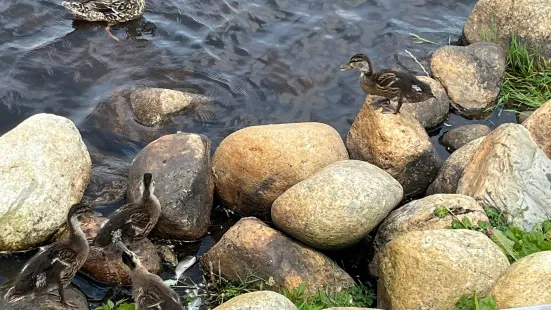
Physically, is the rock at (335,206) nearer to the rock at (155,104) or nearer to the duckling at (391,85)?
the duckling at (391,85)

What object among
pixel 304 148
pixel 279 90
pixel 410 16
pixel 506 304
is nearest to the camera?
pixel 506 304

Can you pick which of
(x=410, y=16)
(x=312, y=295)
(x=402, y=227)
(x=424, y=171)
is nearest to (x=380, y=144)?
(x=424, y=171)

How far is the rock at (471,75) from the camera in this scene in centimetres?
1078

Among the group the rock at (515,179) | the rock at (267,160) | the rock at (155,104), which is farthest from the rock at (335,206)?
the rock at (155,104)

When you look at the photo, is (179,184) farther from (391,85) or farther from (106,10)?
(106,10)

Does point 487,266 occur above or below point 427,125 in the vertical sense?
above

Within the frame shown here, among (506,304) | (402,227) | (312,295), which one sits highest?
(506,304)

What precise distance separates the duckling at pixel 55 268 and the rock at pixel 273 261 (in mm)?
1344

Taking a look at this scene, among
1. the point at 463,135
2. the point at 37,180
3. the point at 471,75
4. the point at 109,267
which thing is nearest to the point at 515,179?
the point at 463,135

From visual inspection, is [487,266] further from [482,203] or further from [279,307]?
[279,307]

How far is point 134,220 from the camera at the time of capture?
772 centimetres

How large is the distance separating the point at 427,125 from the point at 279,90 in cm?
227

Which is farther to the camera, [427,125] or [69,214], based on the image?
[427,125]

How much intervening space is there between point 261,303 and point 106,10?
7846 millimetres
